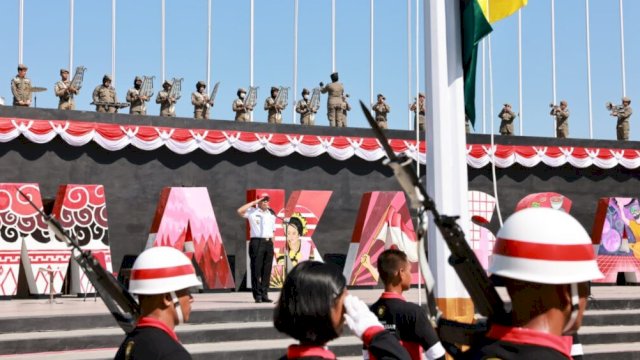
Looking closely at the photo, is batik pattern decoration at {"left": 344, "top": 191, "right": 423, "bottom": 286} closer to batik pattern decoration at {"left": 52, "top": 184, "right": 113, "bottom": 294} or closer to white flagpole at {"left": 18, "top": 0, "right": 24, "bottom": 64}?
batik pattern decoration at {"left": 52, "top": 184, "right": 113, "bottom": 294}

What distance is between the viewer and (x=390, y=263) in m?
4.80

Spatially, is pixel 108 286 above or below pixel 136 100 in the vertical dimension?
below

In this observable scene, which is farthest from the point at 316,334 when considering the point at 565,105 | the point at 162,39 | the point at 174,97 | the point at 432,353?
the point at 565,105

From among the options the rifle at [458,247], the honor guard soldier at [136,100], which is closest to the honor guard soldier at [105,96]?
the honor guard soldier at [136,100]

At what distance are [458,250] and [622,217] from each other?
17.6m

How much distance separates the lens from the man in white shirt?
12.6 metres

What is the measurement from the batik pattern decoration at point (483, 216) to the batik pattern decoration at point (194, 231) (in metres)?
5.68

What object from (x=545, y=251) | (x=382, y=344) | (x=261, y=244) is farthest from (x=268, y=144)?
(x=545, y=251)

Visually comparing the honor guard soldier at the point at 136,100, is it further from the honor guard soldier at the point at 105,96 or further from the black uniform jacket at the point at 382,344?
the black uniform jacket at the point at 382,344

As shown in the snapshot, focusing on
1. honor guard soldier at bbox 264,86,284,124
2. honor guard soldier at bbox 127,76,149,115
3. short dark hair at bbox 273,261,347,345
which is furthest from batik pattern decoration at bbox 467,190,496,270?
short dark hair at bbox 273,261,347,345

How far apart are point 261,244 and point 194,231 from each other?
133 inches

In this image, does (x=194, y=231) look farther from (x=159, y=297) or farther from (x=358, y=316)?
(x=358, y=316)

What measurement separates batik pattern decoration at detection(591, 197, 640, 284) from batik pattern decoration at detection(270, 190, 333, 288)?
243 inches

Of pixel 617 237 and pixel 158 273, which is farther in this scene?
pixel 617 237
